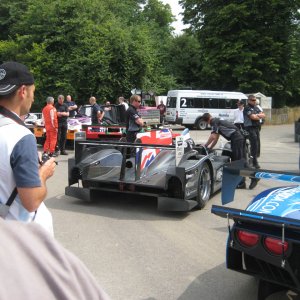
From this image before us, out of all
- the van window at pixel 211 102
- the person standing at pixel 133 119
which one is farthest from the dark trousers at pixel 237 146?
the van window at pixel 211 102

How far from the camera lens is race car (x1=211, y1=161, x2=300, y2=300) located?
2984 millimetres

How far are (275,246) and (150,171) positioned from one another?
413cm

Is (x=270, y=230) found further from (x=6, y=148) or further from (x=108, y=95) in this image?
(x=108, y=95)

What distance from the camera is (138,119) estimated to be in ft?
32.4

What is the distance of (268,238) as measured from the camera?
3.11 meters

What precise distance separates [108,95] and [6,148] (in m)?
26.0

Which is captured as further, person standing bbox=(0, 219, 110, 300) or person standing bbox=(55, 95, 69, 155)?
person standing bbox=(55, 95, 69, 155)

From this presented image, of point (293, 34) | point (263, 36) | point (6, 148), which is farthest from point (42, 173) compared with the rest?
A: point (293, 34)

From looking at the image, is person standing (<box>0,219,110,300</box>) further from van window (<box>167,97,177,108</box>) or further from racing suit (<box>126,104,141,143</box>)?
van window (<box>167,97,177,108</box>)

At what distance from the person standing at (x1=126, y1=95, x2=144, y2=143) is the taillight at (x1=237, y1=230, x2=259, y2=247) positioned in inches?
266

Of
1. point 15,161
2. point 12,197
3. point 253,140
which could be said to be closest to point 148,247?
point 12,197

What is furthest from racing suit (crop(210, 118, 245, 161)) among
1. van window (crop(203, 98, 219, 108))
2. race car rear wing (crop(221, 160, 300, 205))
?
van window (crop(203, 98, 219, 108))

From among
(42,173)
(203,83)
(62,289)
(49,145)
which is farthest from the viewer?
(203,83)

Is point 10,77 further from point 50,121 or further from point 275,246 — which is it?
point 50,121
